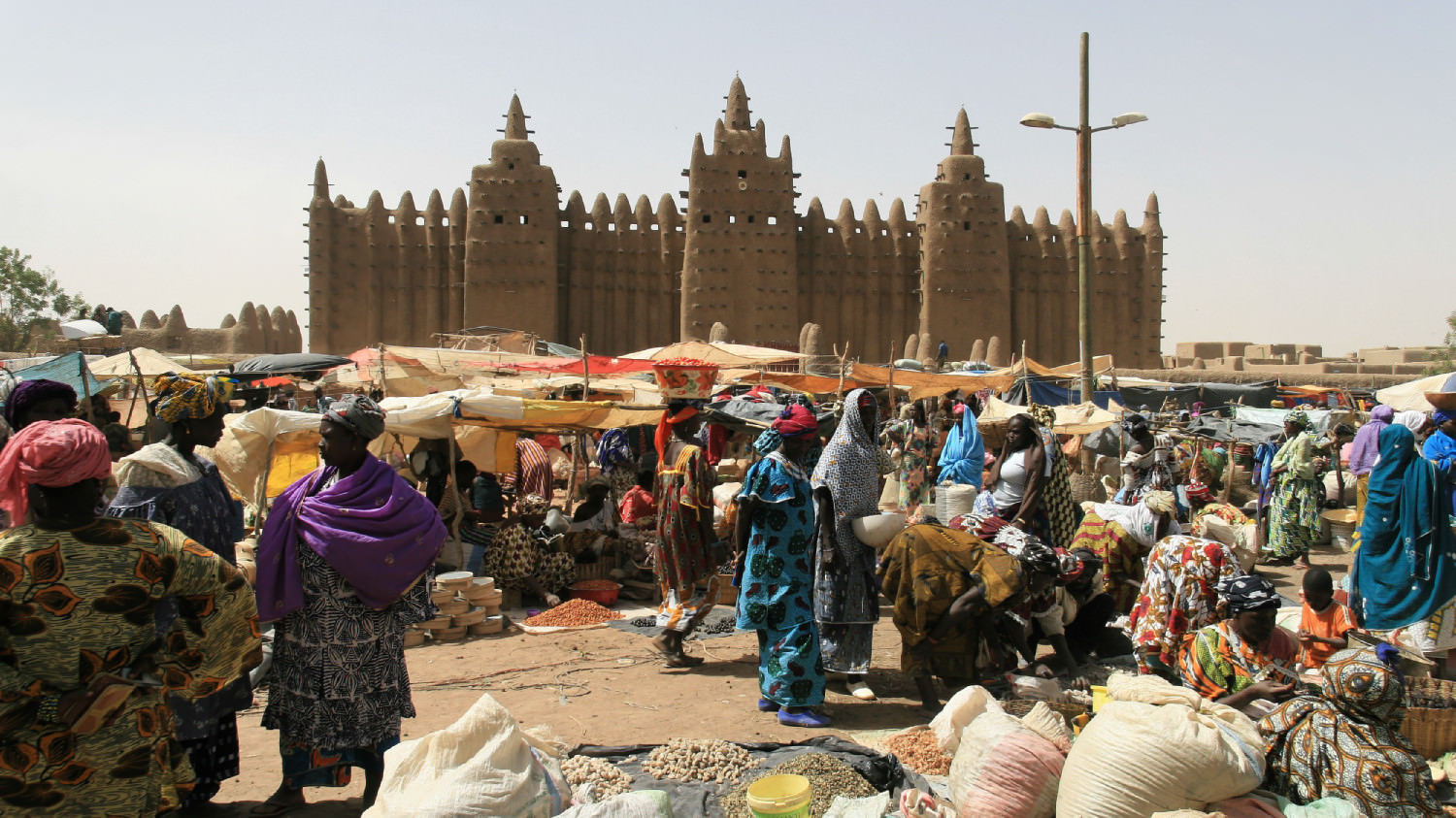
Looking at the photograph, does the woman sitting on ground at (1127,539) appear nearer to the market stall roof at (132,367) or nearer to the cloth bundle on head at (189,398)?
the cloth bundle on head at (189,398)

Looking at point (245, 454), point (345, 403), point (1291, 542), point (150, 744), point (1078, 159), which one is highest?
point (1078, 159)

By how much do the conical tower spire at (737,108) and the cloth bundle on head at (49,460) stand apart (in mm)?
35368

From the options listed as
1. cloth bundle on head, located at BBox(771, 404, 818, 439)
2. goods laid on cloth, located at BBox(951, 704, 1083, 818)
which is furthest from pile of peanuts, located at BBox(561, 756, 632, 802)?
cloth bundle on head, located at BBox(771, 404, 818, 439)

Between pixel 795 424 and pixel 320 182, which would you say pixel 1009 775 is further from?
pixel 320 182

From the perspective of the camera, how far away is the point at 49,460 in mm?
2641

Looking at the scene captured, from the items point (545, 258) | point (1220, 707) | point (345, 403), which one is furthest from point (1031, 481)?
point (545, 258)

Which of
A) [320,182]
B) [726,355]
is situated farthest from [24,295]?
[726,355]

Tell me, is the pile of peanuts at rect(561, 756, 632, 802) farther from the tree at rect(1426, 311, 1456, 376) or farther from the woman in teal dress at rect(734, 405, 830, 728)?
the tree at rect(1426, 311, 1456, 376)

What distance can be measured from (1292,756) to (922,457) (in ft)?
27.1

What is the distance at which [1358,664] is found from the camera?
3385mm

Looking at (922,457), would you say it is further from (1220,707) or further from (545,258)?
(545,258)

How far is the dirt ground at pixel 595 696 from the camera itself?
4531 millimetres

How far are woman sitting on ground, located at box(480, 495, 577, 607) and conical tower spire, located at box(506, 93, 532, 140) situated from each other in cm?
2989

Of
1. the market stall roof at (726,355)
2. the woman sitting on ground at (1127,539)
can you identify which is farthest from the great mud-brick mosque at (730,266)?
the woman sitting on ground at (1127,539)
